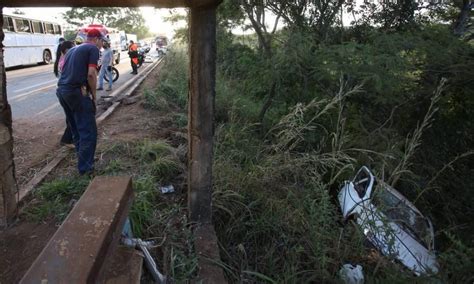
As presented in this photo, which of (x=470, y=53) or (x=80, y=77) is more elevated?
(x=470, y=53)

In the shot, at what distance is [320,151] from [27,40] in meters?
19.2

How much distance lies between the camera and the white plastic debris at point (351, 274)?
9.14 feet

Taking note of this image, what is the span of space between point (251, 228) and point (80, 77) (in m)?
2.70

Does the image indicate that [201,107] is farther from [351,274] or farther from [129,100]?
[129,100]

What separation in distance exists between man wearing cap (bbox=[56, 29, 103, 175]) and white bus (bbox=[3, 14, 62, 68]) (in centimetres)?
1448

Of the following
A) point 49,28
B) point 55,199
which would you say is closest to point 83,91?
point 55,199

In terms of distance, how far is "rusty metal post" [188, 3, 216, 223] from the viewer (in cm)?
253

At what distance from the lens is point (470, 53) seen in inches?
229

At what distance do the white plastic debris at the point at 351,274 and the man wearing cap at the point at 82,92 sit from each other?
297 centimetres

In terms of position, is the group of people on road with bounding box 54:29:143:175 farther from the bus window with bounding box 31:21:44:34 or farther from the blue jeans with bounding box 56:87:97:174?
the bus window with bounding box 31:21:44:34

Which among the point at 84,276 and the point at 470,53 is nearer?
the point at 84,276

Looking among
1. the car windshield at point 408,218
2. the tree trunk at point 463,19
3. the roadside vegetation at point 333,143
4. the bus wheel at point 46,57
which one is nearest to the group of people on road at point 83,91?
the roadside vegetation at point 333,143

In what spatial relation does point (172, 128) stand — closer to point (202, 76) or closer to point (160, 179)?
point (160, 179)

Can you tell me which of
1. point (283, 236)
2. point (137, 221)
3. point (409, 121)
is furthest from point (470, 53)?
point (137, 221)
